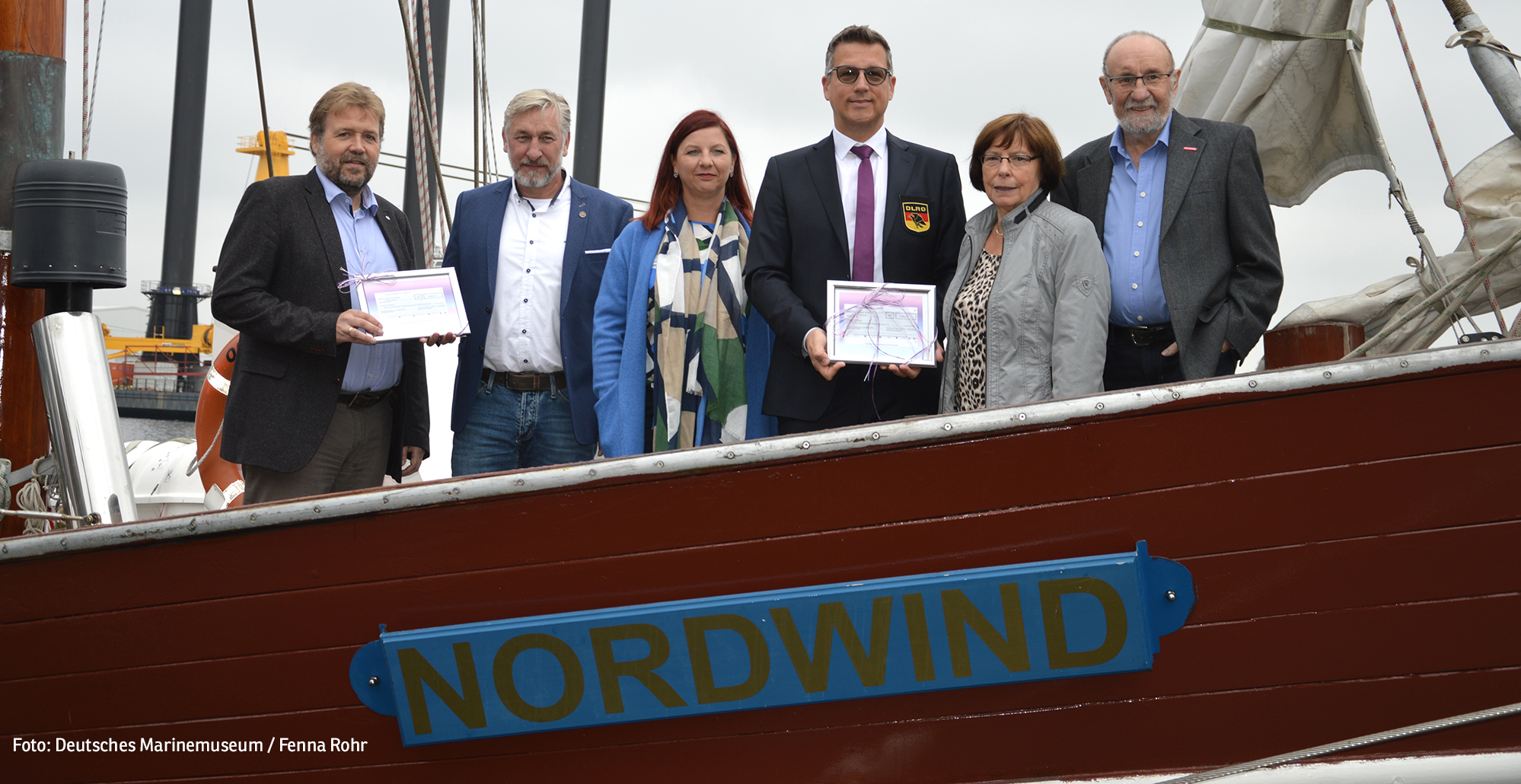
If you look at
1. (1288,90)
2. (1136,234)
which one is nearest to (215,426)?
(1136,234)

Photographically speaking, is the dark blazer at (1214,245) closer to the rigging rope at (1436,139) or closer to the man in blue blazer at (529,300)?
the rigging rope at (1436,139)

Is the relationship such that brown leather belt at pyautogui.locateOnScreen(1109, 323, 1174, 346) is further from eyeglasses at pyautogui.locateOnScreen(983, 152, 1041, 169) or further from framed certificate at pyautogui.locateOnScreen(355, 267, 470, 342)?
framed certificate at pyautogui.locateOnScreen(355, 267, 470, 342)

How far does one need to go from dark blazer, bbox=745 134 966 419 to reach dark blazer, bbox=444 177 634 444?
56 cm

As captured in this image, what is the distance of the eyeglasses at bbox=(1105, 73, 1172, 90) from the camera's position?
275 cm

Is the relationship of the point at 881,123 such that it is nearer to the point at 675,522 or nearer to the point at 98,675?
the point at 675,522

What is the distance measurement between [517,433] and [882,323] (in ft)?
3.86

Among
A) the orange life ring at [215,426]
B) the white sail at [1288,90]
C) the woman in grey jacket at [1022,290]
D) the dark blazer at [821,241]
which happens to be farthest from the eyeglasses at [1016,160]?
the orange life ring at [215,426]

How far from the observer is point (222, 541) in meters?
2.43

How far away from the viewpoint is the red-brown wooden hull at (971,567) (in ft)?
7.04

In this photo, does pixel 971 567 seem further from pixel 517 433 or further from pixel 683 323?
pixel 517 433

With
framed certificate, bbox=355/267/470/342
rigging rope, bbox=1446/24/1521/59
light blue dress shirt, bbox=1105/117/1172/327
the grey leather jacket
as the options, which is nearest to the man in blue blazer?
framed certificate, bbox=355/267/470/342

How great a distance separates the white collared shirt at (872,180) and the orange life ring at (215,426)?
2.91 m

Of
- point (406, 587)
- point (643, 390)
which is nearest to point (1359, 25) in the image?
point (643, 390)

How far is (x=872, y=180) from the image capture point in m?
2.95
